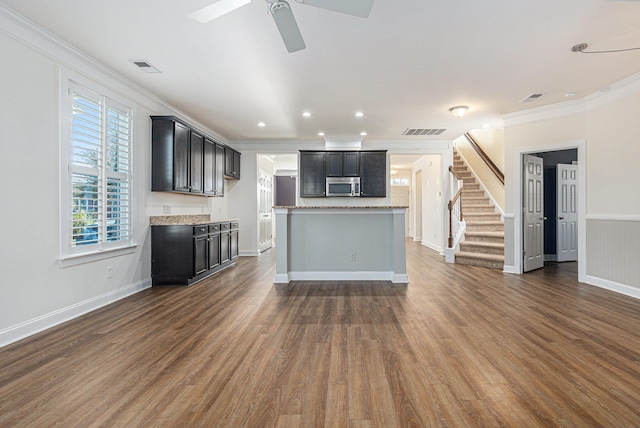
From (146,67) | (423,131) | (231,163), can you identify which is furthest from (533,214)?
(146,67)

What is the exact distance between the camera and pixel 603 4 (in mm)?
2379

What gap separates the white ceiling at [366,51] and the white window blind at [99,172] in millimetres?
526

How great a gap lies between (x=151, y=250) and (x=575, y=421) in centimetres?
474

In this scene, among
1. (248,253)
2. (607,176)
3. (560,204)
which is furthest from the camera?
(248,253)

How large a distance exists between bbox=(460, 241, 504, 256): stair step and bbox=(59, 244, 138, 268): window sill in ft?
19.5

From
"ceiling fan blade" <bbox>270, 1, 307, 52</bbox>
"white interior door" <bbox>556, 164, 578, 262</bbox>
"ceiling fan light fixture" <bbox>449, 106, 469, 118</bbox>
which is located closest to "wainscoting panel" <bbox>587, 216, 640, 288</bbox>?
"white interior door" <bbox>556, 164, 578, 262</bbox>

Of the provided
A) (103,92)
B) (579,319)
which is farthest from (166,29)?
(579,319)

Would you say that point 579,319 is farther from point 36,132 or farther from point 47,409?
point 36,132

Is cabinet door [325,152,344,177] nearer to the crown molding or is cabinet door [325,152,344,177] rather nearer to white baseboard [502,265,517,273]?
the crown molding

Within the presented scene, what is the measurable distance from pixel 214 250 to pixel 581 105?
621 cm

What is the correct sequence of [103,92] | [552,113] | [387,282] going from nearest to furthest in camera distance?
[103,92] → [387,282] → [552,113]

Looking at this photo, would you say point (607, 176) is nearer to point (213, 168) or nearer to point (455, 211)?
point (455, 211)

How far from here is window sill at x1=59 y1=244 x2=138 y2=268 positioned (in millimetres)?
3000

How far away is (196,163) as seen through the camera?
5055 mm
